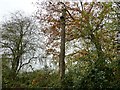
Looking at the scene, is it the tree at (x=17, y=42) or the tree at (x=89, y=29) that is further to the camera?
the tree at (x=17, y=42)

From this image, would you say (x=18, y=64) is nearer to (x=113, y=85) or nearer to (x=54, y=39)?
(x=54, y=39)

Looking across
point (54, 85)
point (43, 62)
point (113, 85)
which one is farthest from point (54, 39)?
point (113, 85)

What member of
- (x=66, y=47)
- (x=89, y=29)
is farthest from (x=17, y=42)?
(x=89, y=29)

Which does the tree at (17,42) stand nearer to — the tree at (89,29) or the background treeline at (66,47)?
the background treeline at (66,47)

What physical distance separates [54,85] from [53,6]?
13.0 ft

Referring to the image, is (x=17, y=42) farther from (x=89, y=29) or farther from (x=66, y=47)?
(x=89, y=29)

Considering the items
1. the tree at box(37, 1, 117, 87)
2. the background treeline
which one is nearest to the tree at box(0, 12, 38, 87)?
the background treeline

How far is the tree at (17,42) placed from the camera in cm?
1423

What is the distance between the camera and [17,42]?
14602 mm

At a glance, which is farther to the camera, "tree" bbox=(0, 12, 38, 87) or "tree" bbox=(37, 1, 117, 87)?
"tree" bbox=(0, 12, 38, 87)

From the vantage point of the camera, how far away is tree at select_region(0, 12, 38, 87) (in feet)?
46.7

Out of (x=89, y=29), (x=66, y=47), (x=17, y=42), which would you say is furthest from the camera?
(x=17, y=42)

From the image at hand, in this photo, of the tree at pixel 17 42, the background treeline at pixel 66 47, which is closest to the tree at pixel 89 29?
the background treeline at pixel 66 47

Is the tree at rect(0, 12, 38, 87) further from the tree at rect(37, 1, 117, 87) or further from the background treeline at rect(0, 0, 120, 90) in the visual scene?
the tree at rect(37, 1, 117, 87)
